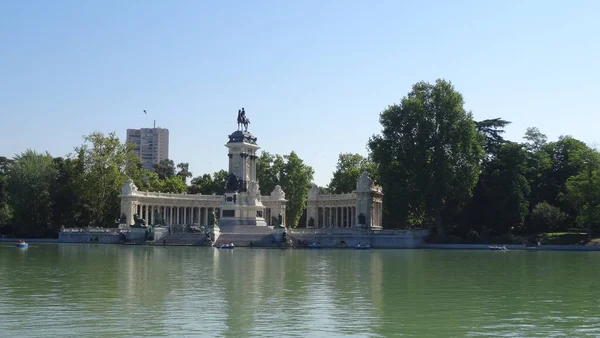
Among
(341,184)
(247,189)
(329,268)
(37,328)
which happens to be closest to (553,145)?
(341,184)

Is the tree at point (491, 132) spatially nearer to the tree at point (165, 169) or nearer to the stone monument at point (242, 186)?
the stone monument at point (242, 186)

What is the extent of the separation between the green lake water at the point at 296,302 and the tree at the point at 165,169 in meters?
101

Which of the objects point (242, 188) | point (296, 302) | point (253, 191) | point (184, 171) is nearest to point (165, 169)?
point (184, 171)

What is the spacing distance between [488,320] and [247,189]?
62.6m

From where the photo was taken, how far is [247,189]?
79.8 metres

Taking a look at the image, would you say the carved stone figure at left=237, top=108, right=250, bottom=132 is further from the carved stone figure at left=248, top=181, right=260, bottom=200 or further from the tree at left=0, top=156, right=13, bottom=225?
the tree at left=0, top=156, right=13, bottom=225

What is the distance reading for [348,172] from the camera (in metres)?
96.3

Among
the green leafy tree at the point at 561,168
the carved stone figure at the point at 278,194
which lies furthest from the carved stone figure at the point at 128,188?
the green leafy tree at the point at 561,168

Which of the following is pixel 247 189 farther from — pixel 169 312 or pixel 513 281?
pixel 169 312

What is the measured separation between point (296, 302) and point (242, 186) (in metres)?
58.9

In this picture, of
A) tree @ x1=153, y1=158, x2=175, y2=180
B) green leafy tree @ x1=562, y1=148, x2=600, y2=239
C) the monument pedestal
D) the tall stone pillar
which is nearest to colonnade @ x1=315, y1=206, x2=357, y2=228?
the tall stone pillar

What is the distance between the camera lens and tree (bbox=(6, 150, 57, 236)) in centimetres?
8444

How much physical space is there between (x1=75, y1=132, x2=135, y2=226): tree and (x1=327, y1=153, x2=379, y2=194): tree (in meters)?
27.5

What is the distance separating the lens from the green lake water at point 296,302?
54.8ft
